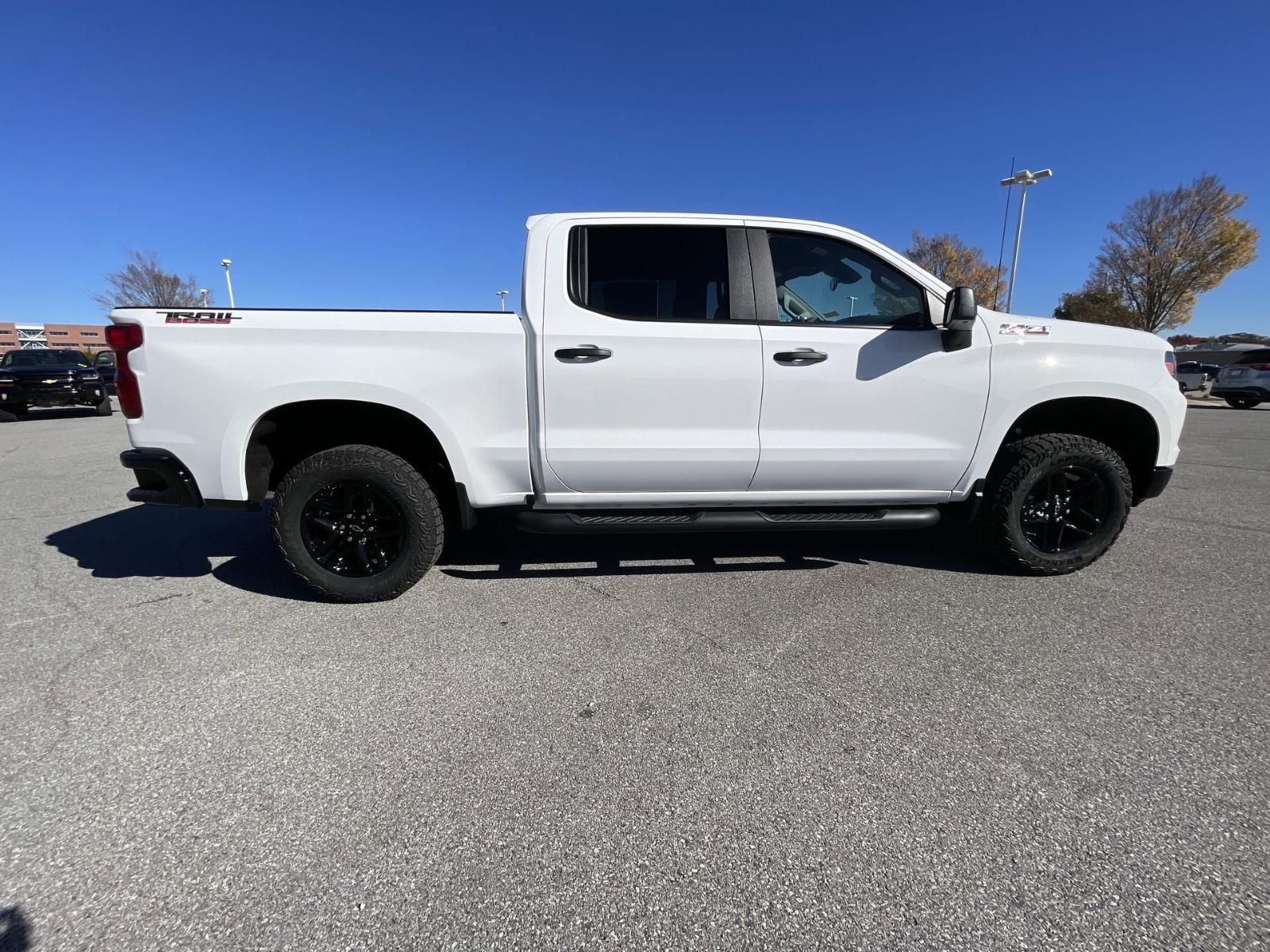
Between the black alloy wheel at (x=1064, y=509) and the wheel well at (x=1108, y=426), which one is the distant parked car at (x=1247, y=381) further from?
the black alloy wheel at (x=1064, y=509)

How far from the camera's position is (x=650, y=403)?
9.80ft

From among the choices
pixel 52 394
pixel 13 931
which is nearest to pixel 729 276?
pixel 13 931

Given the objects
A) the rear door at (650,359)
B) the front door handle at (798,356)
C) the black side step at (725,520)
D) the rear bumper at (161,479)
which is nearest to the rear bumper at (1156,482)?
the black side step at (725,520)

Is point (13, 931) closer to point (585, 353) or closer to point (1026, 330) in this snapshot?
point (585, 353)

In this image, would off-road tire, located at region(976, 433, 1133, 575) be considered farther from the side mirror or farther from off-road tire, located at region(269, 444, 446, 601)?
off-road tire, located at region(269, 444, 446, 601)

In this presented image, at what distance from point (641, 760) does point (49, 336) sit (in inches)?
4583

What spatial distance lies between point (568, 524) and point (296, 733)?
4.79ft

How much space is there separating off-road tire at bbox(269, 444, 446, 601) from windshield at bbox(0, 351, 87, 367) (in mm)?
15943

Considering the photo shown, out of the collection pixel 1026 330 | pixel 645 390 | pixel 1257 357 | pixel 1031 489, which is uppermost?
pixel 1257 357

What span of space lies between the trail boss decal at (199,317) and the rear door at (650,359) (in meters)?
1.52

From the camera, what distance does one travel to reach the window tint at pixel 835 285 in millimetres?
3201

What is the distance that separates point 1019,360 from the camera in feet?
10.4

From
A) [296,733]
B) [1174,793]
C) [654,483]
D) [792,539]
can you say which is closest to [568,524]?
[654,483]

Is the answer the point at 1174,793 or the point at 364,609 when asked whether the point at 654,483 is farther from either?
the point at 1174,793
